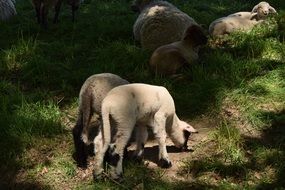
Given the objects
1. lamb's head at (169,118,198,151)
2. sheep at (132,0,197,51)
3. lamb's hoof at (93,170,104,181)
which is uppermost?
sheep at (132,0,197,51)

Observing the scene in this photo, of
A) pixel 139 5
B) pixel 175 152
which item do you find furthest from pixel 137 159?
pixel 139 5

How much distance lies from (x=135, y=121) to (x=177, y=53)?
2496 mm

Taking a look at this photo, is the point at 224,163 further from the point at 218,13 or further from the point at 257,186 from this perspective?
the point at 218,13

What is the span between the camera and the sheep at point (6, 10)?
10.1m

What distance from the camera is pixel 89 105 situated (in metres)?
5.35

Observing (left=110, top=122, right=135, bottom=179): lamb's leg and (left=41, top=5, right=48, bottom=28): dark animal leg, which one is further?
(left=41, top=5, right=48, bottom=28): dark animal leg

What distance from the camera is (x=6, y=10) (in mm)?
10250

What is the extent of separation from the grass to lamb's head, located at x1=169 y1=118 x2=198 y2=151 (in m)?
0.20

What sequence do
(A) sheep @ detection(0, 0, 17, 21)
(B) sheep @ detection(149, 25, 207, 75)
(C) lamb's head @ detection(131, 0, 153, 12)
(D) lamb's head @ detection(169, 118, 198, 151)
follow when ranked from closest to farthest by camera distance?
1. (D) lamb's head @ detection(169, 118, 198, 151)
2. (B) sheep @ detection(149, 25, 207, 75)
3. (C) lamb's head @ detection(131, 0, 153, 12)
4. (A) sheep @ detection(0, 0, 17, 21)

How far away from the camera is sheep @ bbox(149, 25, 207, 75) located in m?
7.14

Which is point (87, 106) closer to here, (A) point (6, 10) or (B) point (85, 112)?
(B) point (85, 112)

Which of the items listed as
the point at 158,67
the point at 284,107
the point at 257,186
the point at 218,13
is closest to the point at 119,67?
the point at 158,67

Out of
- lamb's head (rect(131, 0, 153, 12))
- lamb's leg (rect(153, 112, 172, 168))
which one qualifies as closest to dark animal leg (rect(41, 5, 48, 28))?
lamb's head (rect(131, 0, 153, 12))

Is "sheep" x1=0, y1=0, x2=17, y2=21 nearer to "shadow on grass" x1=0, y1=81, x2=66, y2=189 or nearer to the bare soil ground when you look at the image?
"shadow on grass" x1=0, y1=81, x2=66, y2=189
